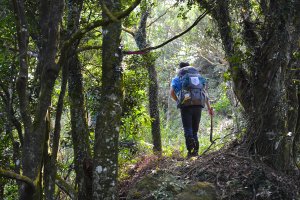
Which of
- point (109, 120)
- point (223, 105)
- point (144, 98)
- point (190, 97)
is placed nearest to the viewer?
point (109, 120)

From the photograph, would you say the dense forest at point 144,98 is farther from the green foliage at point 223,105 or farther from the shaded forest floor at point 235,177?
the green foliage at point 223,105

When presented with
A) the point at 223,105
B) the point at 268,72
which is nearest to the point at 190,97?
the point at 268,72

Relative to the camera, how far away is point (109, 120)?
506 centimetres

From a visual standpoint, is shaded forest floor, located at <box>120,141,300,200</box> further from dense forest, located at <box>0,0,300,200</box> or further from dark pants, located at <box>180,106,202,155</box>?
dark pants, located at <box>180,106,202,155</box>

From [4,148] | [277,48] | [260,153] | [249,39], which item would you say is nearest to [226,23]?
[249,39]

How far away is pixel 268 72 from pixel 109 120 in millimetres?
3254

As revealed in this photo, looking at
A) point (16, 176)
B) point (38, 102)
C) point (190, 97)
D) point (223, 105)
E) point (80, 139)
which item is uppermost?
point (223, 105)

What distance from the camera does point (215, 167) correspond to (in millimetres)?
7059

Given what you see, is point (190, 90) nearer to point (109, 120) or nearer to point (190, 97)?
point (190, 97)

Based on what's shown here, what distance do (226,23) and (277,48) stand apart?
3.82 ft

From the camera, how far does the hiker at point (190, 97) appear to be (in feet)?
28.7

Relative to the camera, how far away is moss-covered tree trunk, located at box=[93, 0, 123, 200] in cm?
495

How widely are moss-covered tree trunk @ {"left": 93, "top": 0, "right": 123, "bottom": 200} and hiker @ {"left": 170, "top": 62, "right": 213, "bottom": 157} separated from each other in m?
3.65

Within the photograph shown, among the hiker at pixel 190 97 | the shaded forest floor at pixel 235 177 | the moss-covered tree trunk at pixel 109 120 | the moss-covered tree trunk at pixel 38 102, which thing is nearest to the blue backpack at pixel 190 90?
the hiker at pixel 190 97
